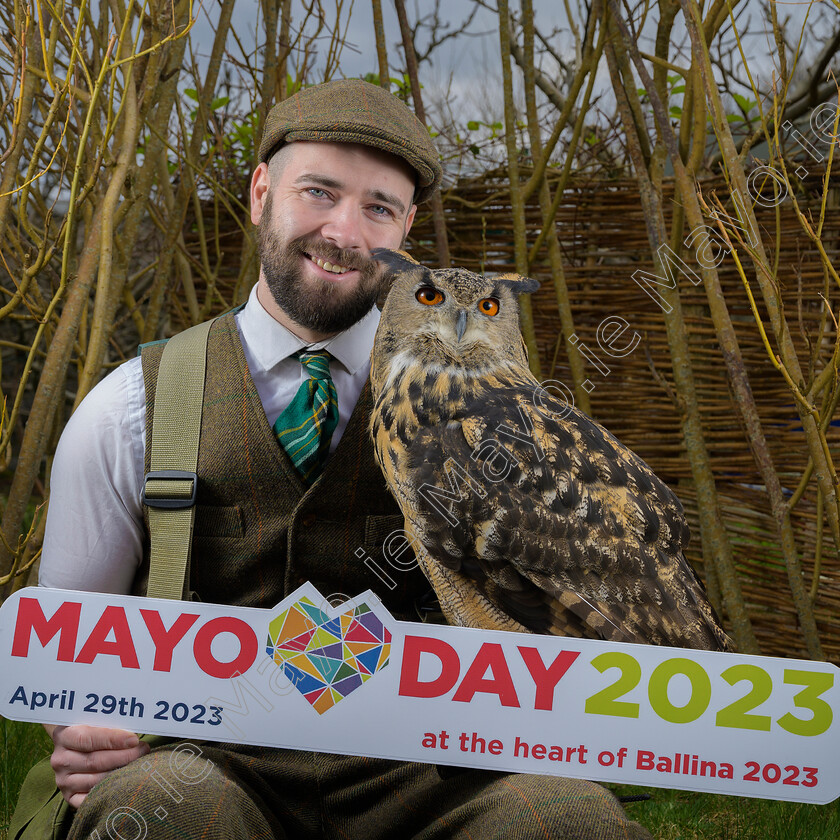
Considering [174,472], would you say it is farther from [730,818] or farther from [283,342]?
[730,818]

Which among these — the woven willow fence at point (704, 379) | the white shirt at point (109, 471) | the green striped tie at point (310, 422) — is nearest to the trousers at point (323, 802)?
the white shirt at point (109, 471)

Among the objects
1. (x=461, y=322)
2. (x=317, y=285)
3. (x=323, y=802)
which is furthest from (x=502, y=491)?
(x=323, y=802)

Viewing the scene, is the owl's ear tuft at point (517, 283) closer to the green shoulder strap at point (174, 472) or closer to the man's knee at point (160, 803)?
the green shoulder strap at point (174, 472)

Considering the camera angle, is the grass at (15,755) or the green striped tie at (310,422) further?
the grass at (15,755)

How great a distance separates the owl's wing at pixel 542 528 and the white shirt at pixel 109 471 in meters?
0.32

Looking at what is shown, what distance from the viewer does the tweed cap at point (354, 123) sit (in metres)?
1.38

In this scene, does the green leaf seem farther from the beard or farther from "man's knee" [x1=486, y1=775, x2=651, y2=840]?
"man's knee" [x1=486, y1=775, x2=651, y2=840]

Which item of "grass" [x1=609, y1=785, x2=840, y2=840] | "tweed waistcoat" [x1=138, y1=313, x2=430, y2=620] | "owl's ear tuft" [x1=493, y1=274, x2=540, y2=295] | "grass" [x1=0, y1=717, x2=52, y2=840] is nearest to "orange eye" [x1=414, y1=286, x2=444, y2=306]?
"owl's ear tuft" [x1=493, y1=274, x2=540, y2=295]

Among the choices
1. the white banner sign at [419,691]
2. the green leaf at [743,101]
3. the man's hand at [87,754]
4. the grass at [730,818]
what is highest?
the green leaf at [743,101]

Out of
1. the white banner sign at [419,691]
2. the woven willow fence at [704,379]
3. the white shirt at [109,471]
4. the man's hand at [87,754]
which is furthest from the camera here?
the woven willow fence at [704,379]

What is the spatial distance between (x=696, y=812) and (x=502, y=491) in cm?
132

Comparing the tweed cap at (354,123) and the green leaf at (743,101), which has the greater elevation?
the green leaf at (743,101)

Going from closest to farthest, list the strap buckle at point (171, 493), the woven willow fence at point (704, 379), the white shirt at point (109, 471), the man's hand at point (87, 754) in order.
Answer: the man's hand at point (87, 754), the strap buckle at point (171, 493), the white shirt at point (109, 471), the woven willow fence at point (704, 379)

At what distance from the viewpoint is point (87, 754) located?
1.25 meters
